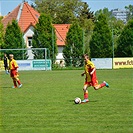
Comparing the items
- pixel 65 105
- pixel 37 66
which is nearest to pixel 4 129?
pixel 65 105

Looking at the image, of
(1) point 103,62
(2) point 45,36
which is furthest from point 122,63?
(2) point 45,36

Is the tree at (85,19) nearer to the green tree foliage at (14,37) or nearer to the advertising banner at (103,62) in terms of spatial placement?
the green tree foliage at (14,37)

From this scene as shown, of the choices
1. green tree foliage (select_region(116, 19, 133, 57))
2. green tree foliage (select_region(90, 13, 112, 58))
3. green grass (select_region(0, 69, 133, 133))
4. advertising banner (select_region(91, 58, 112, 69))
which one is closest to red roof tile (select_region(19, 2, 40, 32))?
green tree foliage (select_region(90, 13, 112, 58))

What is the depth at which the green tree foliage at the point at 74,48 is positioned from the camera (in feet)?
187

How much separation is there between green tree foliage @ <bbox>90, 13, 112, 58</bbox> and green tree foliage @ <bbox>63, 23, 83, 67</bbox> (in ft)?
5.06

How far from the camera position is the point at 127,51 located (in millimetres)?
56594

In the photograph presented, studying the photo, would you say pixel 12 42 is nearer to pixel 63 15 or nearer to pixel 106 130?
pixel 63 15

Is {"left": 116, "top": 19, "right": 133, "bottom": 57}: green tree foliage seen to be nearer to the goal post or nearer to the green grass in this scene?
the goal post

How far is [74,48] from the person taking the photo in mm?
57969

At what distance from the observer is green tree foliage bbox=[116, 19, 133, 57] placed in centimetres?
5609

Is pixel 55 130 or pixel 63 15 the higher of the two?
pixel 63 15

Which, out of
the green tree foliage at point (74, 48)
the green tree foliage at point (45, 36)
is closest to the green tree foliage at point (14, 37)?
the green tree foliage at point (45, 36)

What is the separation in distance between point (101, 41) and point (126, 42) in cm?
284

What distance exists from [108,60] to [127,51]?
4.91 meters
